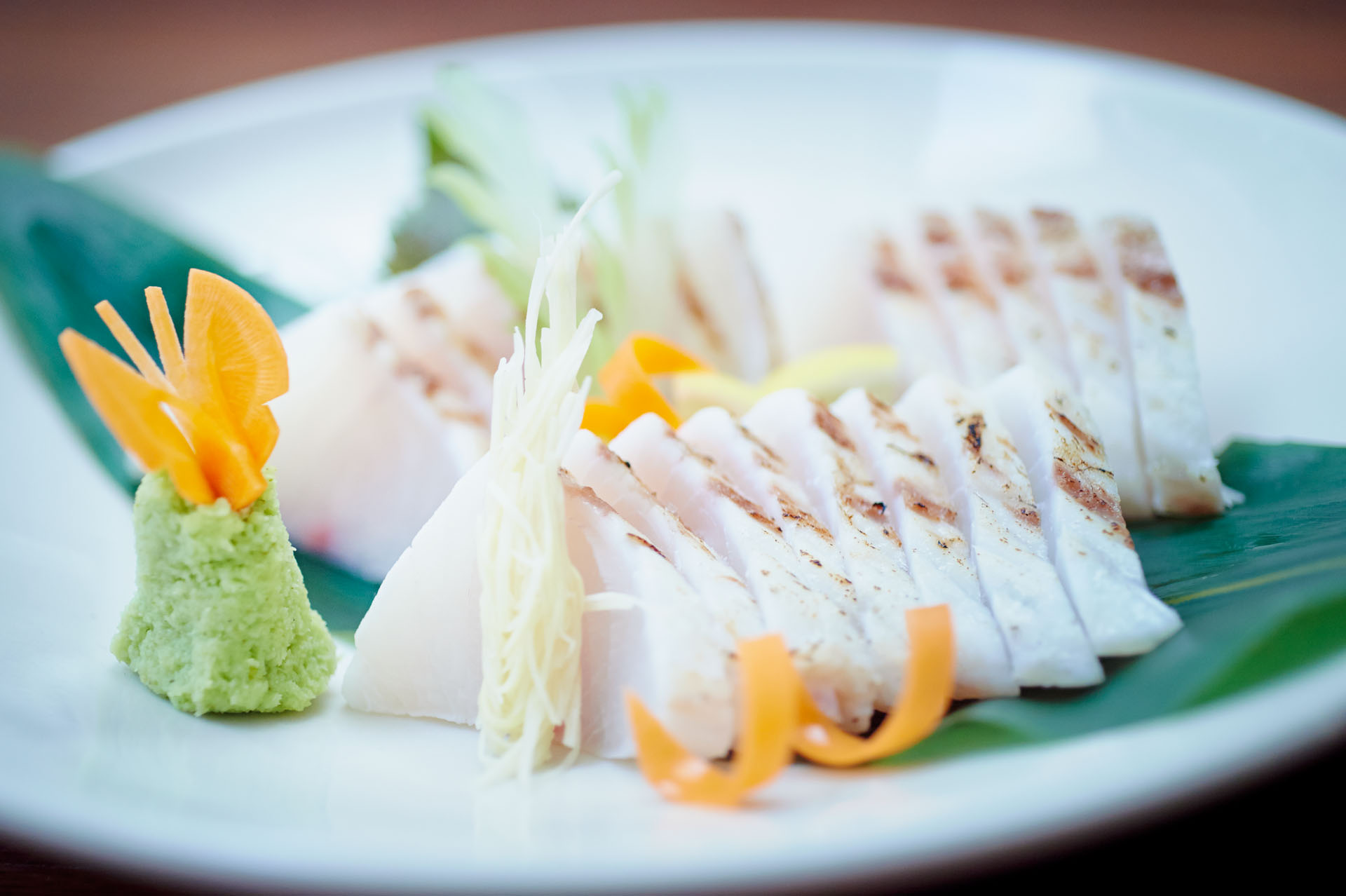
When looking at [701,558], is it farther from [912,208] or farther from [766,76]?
[766,76]

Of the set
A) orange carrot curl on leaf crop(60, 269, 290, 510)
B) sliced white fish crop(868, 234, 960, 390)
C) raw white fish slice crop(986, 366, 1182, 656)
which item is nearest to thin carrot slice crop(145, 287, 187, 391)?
orange carrot curl on leaf crop(60, 269, 290, 510)

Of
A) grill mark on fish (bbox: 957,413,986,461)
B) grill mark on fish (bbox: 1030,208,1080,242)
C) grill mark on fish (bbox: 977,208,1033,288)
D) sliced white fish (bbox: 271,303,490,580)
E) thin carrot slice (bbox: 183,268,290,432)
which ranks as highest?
grill mark on fish (bbox: 1030,208,1080,242)

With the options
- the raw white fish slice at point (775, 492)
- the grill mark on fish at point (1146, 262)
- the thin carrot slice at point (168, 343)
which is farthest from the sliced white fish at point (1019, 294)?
the thin carrot slice at point (168, 343)

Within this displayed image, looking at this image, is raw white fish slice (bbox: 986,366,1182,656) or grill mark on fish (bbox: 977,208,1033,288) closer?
raw white fish slice (bbox: 986,366,1182,656)

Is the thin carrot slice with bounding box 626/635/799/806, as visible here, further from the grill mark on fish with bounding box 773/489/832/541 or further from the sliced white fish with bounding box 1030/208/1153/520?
the sliced white fish with bounding box 1030/208/1153/520

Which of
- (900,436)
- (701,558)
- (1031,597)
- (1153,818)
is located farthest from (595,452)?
(1153,818)

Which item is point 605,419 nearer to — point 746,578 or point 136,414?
point 746,578

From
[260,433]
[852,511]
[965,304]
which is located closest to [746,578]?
[852,511]

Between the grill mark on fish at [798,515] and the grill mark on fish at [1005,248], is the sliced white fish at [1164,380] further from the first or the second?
the grill mark on fish at [798,515]
